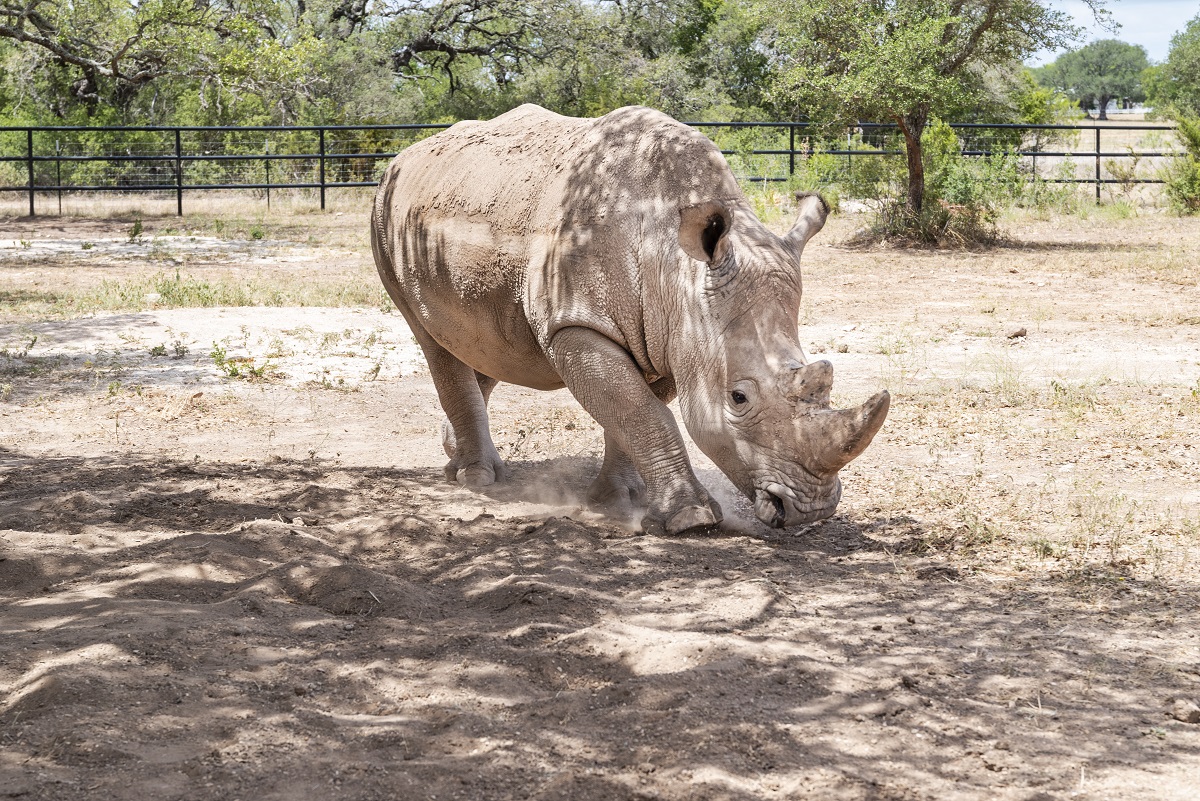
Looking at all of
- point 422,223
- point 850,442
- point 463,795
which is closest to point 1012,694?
point 850,442

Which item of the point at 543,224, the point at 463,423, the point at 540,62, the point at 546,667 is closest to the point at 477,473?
the point at 463,423

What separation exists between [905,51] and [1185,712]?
1605 cm

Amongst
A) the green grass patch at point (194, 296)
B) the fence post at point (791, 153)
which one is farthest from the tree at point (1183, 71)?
the green grass patch at point (194, 296)

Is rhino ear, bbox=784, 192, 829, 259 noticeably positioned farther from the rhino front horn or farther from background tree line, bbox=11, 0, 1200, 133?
background tree line, bbox=11, 0, 1200, 133

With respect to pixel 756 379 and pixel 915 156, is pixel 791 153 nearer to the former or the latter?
pixel 915 156

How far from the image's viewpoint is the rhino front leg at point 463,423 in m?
7.46

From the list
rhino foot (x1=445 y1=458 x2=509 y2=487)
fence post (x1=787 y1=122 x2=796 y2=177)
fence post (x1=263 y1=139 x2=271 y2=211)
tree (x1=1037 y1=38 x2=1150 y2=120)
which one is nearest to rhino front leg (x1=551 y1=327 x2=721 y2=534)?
rhino foot (x1=445 y1=458 x2=509 y2=487)

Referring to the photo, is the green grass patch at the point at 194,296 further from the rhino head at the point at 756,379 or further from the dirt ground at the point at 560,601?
the rhino head at the point at 756,379

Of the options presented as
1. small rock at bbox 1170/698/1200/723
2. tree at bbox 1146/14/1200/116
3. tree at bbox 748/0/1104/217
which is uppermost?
tree at bbox 1146/14/1200/116

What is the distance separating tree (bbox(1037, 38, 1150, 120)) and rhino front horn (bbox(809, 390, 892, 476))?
121261 mm

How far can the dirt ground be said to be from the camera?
11.5ft

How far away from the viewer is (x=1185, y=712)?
3881mm

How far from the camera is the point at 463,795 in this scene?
334 centimetres

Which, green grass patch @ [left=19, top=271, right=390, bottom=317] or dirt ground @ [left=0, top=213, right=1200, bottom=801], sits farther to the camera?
green grass patch @ [left=19, top=271, right=390, bottom=317]
